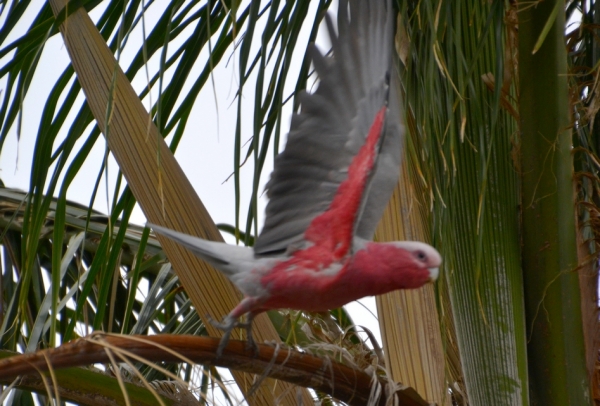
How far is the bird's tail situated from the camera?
4.30ft

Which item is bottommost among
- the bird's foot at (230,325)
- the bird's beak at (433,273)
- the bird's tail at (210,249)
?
the bird's foot at (230,325)

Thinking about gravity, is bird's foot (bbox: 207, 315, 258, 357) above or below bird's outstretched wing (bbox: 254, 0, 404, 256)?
below

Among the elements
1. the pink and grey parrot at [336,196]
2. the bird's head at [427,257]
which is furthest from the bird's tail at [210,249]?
the bird's head at [427,257]

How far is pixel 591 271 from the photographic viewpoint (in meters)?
1.42

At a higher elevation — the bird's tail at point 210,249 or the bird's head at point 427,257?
the bird's tail at point 210,249

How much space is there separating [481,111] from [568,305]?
0.39 meters

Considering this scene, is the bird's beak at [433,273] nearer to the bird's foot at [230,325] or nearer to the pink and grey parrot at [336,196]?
the pink and grey parrot at [336,196]

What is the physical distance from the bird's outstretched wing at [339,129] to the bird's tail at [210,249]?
7cm

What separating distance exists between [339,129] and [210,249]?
1.04ft

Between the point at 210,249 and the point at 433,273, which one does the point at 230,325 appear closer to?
the point at 210,249

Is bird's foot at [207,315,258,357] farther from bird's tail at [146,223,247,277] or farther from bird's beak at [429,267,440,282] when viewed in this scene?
bird's beak at [429,267,440,282]

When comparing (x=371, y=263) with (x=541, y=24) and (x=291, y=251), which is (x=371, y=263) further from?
(x=541, y=24)

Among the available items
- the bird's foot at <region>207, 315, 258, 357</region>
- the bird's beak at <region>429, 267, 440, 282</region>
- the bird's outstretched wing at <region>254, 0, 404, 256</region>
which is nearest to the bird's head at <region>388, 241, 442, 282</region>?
the bird's beak at <region>429, 267, 440, 282</region>

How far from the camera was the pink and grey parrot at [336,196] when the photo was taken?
1286 mm
